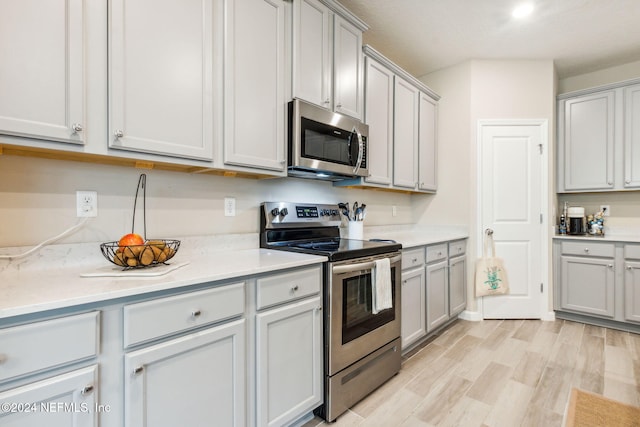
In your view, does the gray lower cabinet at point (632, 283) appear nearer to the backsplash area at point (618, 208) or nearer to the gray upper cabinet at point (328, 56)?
the backsplash area at point (618, 208)

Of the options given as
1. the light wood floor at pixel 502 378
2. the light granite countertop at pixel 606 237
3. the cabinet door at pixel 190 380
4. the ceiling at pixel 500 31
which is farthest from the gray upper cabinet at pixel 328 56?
the light granite countertop at pixel 606 237

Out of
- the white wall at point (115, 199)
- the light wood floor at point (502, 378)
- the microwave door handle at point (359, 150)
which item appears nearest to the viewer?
the white wall at point (115, 199)

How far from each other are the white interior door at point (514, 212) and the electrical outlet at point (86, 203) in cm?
331

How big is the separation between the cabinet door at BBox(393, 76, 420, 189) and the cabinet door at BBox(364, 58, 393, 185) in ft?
0.26

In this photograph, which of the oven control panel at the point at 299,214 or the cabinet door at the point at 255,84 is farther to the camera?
the oven control panel at the point at 299,214

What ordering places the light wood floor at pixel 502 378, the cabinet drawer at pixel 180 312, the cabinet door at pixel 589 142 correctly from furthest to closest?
1. the cabinet door at pixel 589 142
2. the light wood floor at pixel 502 378
3. the cabinet drawer at pixel 180 312

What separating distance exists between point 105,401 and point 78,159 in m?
1.00

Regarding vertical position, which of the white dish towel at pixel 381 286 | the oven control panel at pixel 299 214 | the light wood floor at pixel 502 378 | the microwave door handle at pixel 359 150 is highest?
the microwave door handle at pixel 359 150

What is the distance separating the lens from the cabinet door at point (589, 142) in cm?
326

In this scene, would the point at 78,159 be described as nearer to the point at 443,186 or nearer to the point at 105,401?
the point at 105,401

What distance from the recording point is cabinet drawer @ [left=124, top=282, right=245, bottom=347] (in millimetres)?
1036

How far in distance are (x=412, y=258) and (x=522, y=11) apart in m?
2.16

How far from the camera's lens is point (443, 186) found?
355 centimetres

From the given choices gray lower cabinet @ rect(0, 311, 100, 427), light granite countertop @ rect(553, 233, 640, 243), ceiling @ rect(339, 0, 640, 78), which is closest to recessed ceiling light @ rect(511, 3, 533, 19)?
ceiling @ rect(339, 0, 640, 78)
